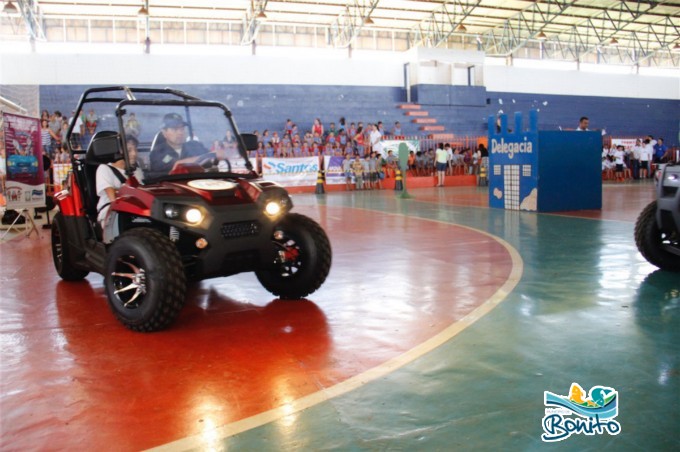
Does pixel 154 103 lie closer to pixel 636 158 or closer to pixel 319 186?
pixel 319 186

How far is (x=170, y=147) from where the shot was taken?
5070mm

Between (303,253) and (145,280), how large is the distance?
1.40m

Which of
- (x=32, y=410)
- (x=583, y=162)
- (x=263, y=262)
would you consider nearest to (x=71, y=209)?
(x=263, y=262)

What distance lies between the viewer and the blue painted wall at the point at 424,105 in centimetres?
2800

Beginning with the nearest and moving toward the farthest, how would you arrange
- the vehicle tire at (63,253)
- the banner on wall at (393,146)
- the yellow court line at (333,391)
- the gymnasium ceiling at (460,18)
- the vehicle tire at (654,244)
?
the yellow court line at (333,391), the vehicle tire at (654,244), the vehicle tire at (63,253), the banner on wall at (393,146), the gymnasium ceiling at (460,18)

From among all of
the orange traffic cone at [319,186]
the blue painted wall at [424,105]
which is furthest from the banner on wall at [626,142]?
the orange traffic cone at [319,186]

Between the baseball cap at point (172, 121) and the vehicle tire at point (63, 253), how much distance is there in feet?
6.18

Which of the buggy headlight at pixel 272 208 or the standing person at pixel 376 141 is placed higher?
the standing person at pixel 376 141

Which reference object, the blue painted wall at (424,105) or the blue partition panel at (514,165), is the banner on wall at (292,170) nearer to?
the blue painted wall at (424,105)

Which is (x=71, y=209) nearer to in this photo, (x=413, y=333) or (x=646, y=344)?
(x=413, y=333)

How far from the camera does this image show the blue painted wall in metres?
28.0

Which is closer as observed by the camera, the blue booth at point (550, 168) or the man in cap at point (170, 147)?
the man in cap at point (170, 147)

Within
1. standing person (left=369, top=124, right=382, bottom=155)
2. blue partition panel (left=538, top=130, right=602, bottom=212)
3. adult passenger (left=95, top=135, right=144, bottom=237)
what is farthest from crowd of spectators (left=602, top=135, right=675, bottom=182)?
adult passenger (left=95, top=135, right=144, bottom=237)

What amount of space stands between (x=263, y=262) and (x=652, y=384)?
2.76m
